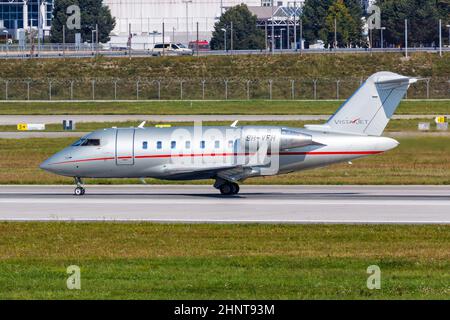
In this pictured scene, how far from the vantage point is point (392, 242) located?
31.0 m

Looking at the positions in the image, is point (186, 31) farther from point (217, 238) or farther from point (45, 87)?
point (217, 238)

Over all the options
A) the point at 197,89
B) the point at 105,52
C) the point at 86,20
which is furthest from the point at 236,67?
the point at 86,20

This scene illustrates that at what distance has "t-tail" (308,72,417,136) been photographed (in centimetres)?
4341

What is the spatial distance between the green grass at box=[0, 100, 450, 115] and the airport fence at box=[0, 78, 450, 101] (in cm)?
708

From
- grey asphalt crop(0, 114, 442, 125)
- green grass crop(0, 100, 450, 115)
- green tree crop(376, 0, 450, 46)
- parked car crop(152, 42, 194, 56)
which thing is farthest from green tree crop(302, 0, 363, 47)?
grey asphalt crop(0, 114, 442, 125)

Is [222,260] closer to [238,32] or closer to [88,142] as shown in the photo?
[88,142]

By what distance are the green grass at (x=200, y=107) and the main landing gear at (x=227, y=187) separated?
164 feet

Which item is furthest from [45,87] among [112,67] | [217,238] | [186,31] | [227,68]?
[217,238]

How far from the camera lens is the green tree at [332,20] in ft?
537

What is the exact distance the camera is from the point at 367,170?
5444 cm

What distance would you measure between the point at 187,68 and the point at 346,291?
110m

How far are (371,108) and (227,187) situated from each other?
22.7 feet

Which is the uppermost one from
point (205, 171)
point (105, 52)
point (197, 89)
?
point (105, 52)
